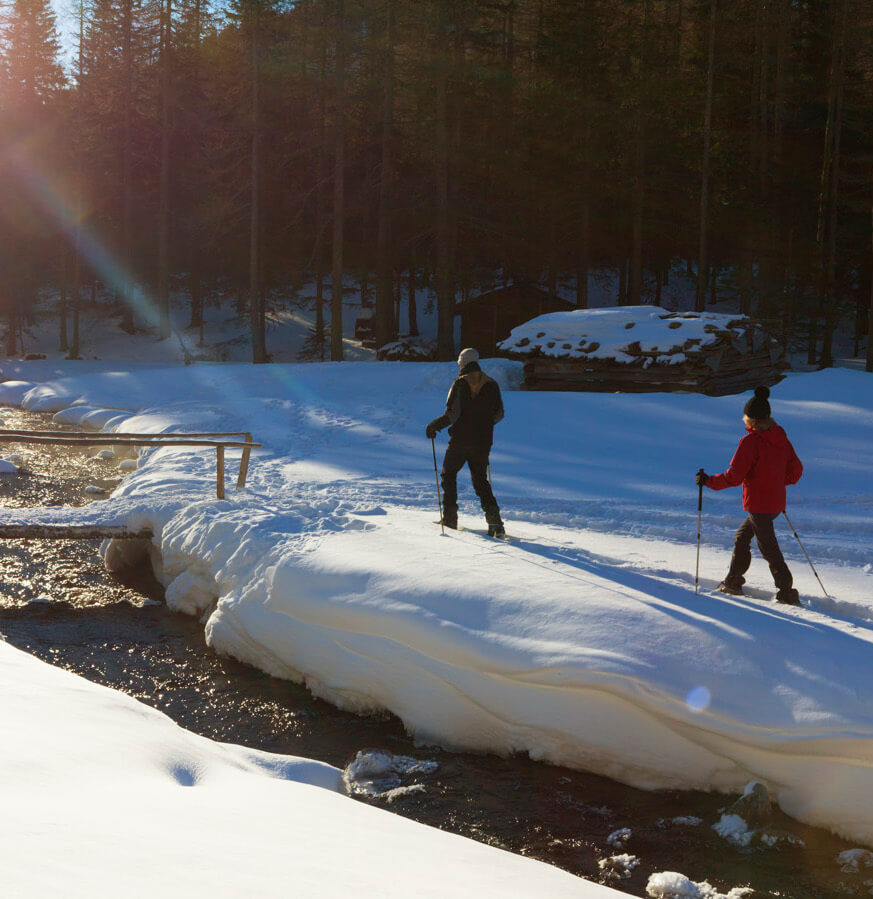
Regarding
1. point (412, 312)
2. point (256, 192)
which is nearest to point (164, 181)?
point (256, 192)

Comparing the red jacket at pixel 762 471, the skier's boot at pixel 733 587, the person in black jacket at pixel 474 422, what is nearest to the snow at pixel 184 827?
the skier's boot at pixel 733 587

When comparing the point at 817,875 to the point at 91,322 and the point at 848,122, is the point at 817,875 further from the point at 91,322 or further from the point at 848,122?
the point at 91,322

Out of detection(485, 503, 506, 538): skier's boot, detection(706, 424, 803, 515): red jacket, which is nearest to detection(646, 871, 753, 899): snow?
detection(706, 424, 803, 515): red jacket

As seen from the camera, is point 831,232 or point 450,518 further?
point 831,232

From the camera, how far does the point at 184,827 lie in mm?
3490

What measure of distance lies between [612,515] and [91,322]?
124ft

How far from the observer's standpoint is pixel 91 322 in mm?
43188

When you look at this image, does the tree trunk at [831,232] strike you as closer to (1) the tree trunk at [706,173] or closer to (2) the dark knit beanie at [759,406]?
(1) the tree trunk at [706,173]

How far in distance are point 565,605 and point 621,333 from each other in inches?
569

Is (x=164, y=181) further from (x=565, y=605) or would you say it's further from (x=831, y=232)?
(x=565, y=605)

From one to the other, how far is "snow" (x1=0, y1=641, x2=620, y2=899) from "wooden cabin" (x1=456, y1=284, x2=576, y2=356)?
31753mm

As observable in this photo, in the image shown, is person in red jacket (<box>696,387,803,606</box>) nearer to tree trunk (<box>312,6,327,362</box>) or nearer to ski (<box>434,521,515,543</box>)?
ski (<box>434,521,515,543</box>)

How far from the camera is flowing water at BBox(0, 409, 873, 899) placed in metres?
5.01

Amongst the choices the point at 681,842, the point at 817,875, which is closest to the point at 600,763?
the point at 681,842
